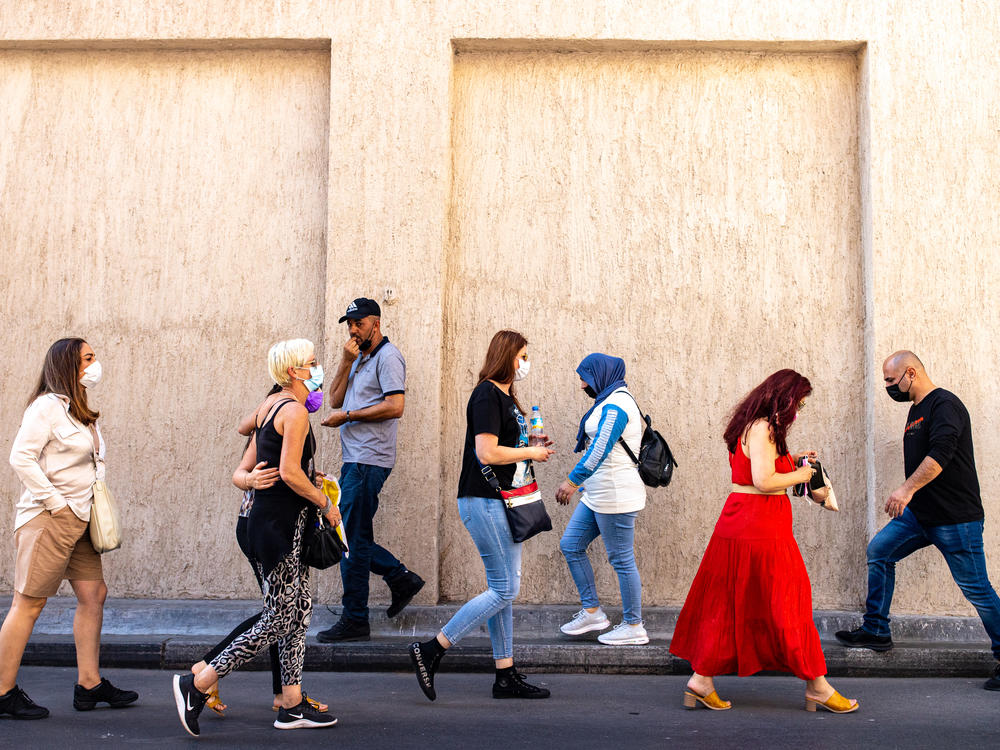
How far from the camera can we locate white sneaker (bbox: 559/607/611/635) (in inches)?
264

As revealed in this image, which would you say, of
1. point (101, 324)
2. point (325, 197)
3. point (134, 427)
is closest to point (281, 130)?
point (325, 197)

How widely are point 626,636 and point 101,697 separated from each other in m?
3.23

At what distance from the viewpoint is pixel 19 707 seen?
501 centimetres

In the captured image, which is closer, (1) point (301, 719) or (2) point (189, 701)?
(2) point (189, 701)

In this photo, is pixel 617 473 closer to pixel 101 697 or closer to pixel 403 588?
pixel 403 588

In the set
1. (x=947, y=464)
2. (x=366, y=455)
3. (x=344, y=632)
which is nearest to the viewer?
(x=947, y=464)

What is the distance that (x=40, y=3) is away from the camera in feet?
25.6

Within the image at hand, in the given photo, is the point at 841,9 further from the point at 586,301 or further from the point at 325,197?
the point at 325,197

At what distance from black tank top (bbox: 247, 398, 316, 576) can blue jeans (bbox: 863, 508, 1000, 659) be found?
3.79m

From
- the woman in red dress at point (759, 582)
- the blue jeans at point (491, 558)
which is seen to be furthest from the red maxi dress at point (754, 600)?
the blue jeans at point (491, 558)

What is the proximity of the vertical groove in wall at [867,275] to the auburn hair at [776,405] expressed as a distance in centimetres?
232

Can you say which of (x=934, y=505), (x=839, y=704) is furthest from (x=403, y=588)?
(x=934, y=505)

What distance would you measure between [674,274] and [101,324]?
4.54 metres

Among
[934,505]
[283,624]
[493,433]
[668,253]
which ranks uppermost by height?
[668,253]
